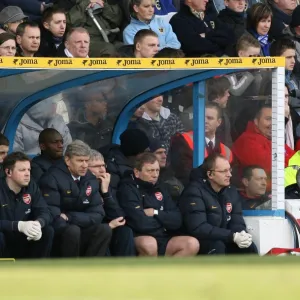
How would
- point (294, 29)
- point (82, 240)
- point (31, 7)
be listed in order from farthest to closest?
point (294, 29) < point (31, 7) < point (82, 240)

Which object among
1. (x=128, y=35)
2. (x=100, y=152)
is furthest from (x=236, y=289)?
(x=128, y=35)

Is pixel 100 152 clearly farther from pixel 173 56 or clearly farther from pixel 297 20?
pixel 297 20

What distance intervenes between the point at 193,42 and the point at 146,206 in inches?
98.7

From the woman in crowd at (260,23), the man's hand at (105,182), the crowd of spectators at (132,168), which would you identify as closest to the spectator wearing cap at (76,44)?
the crowd of spectators at (132,168)

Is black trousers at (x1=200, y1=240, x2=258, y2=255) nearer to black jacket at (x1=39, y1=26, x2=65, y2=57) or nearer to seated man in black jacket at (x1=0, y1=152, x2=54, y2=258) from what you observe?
seated man in black jacket at (x1=0, y1=152, x2=54, y2=258)

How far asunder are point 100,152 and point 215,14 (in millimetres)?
3390

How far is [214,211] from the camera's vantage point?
37.1 ft

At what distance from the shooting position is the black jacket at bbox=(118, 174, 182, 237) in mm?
Answer: 11102

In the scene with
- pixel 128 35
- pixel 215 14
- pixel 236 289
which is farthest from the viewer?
pixel 215 14

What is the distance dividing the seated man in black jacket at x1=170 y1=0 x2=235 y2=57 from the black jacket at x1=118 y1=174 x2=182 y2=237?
2256 millimetres

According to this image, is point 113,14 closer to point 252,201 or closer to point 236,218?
point 252,201

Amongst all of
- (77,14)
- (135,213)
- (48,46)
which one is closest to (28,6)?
(77,14)

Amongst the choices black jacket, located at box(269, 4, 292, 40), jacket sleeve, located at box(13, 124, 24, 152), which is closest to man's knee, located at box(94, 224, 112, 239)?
jacket sleeve, located at box(13, 124, 24, 152)

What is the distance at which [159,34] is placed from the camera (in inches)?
518
